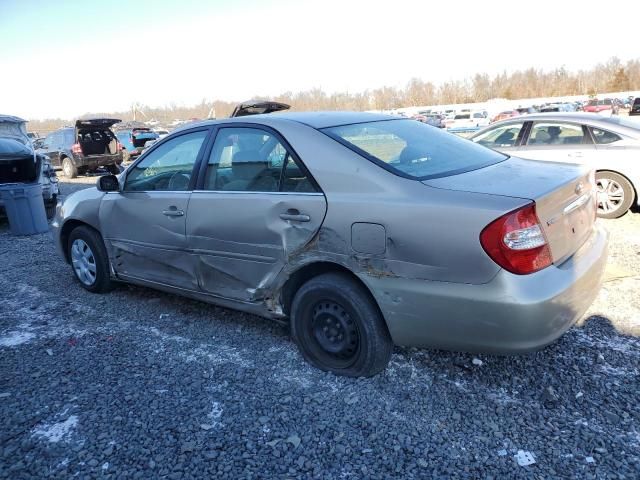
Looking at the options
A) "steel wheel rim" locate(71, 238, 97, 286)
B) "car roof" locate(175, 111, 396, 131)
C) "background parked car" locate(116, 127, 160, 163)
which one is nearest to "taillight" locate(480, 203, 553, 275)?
"car roof" locate(175, 111, 396, 131)

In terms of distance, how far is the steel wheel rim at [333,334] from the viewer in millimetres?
2975

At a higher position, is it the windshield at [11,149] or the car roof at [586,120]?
the windshield at [11,149]

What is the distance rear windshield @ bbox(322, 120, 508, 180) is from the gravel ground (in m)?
1.26

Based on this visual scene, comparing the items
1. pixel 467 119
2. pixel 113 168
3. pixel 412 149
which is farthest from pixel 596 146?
pixel 467 119

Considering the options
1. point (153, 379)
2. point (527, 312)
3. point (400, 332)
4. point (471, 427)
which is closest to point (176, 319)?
point (153, 379)

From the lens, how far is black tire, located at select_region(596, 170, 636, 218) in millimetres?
6543

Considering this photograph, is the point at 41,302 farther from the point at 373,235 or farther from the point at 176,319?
the point at 373,235

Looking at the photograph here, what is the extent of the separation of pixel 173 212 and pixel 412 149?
6.03 feet

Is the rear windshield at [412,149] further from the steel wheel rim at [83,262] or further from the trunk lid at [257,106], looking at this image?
the trunk lid at [257,106]

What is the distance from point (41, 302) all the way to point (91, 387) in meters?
2.01

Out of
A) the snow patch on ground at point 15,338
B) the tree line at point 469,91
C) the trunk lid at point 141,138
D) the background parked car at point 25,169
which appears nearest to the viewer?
the snow patch on ground at point 15,338

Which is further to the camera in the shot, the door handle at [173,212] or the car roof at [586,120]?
the car roof at [586,120]

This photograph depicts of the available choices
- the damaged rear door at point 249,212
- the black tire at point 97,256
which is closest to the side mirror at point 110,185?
the black tire at point 97,256

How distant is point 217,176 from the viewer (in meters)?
3.57
